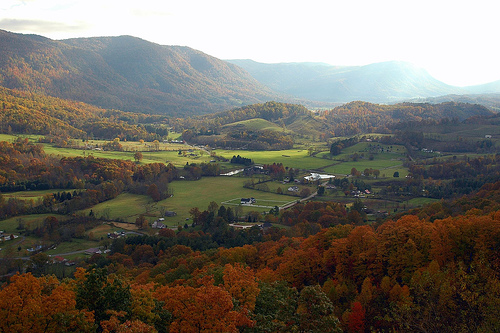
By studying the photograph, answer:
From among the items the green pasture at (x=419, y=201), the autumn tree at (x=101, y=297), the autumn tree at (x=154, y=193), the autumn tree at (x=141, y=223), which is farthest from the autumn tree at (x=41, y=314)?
the green pasture at (x=419, y=201)

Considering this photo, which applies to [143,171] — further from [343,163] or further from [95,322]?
[95,322]

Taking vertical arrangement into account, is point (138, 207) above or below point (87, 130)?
below

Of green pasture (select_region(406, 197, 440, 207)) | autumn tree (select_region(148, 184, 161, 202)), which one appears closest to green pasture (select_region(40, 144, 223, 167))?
autumn tree (select_region(148, 184, 161, 202))

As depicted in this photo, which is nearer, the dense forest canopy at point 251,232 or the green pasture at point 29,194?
the dense forest canopy at point 251,232

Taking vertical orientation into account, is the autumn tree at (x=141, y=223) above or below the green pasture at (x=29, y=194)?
below

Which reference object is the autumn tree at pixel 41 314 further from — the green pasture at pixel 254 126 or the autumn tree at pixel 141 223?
the green pasture at pixel 254 126

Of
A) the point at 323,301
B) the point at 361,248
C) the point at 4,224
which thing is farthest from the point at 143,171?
the point at 323,301

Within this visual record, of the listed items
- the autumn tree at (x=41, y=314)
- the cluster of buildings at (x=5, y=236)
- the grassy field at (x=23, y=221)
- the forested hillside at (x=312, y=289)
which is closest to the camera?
the forested hillside at (x=312, y=289)

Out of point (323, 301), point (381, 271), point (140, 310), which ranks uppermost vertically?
point (323, 301)

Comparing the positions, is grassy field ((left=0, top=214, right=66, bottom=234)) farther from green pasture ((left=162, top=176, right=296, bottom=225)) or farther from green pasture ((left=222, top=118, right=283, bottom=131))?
green pasture ((left=222, top=118, right=283, bottom=131))

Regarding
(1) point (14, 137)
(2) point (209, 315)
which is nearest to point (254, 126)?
(1) point (14, 137)

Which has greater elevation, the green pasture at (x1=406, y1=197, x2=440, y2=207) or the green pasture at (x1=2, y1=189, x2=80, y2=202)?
the green pasture at (x1=2, y1=189, x2=80, y2=202)
